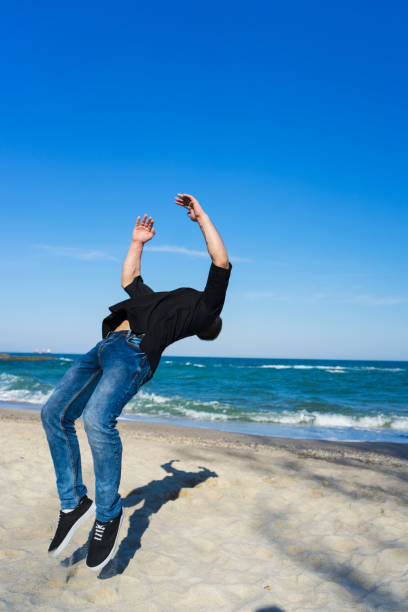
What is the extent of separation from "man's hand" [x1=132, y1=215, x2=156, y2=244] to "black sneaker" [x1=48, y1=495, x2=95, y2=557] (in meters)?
2.13

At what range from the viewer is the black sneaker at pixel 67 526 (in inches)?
116

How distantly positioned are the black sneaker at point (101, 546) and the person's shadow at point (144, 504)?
23 centimetres

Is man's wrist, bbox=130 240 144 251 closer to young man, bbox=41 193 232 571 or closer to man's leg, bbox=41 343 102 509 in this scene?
young man, bbox=41 193 232 571

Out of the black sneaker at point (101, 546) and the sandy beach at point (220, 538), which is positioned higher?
the black sneaker at point (101, 546)

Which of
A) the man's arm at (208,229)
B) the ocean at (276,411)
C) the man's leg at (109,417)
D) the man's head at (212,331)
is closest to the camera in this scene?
the man's leg at (109,417)

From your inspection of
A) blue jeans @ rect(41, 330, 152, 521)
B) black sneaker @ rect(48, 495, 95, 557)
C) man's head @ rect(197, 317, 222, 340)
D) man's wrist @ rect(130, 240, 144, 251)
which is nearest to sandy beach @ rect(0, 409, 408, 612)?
black sneaker @ rect(48, 495, 95, 557)

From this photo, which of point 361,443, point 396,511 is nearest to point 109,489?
point 396,511

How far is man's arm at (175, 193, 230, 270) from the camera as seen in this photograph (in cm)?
287

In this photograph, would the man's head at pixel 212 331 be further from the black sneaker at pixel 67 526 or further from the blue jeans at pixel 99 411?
the black sneaker at pixel 67 526

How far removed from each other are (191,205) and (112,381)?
1.33m

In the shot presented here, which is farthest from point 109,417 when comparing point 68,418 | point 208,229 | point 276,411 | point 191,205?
point 276,411

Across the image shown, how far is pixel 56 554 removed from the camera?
9.75ft

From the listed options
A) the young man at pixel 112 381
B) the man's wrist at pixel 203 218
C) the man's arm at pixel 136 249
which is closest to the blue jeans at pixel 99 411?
the young man at pixel 112 381

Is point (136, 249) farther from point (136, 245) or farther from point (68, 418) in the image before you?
point (68, 418)
